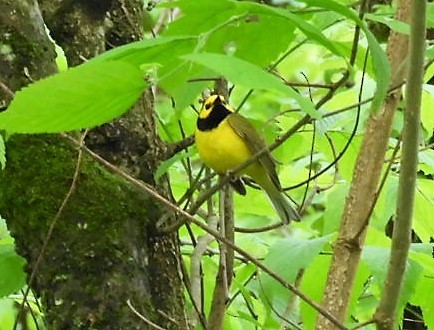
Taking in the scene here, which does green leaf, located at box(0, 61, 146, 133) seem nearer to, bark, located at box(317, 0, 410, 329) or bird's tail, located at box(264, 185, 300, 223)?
bark, located at box(317, 0, 410, 329)

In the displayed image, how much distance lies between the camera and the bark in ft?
4.55

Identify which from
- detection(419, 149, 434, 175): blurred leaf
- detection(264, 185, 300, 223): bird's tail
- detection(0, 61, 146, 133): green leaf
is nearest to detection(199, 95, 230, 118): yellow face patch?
detection(264, 185, 300, 223): bird's tail

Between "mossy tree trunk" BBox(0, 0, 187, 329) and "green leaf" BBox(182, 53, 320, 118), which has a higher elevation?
"mossy tree trunk" BBox(0, 0, 187, 329)

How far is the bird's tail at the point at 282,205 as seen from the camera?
2.10 m

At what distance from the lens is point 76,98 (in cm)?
74

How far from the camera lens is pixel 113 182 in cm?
156

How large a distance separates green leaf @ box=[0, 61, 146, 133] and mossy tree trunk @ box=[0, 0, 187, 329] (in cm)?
62

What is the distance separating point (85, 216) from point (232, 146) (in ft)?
2.98

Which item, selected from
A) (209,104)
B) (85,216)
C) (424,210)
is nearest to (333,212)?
(424,210)

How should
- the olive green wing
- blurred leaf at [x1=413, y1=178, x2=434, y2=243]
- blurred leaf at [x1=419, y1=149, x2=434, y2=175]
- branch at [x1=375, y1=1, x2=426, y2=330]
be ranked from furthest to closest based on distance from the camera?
the olive green wing < blurred leaf at [x1=413, y1=178, x2=434, y2=243] < blurred leaf at [x1=419, y1=149, x2=434, y2=175] < branch at [x1=375, y1=1, x2=426, y2=330]

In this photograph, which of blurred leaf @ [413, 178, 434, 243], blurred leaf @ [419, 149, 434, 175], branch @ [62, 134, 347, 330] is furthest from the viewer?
blurred leaf @ [413, 178, 434, 243]

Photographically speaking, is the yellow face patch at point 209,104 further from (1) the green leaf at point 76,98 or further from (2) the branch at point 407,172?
(1) the green leaf at point 76,98

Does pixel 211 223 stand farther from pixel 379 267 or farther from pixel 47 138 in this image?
pixel 379 267

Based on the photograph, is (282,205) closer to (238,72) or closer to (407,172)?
(407,172)
